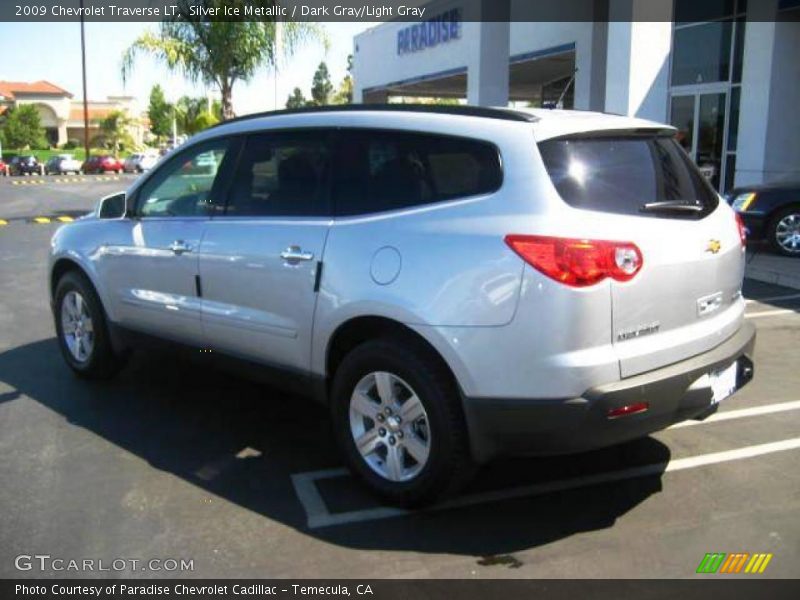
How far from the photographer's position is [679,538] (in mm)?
3373

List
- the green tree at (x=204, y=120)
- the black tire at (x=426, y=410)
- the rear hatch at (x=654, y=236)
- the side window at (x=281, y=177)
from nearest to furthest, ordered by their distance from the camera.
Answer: the rear hatch at (x=654, y=236)
the black tire at (x=426, y=410)
the side window at (x=281, y=177)
the green tree at (x=204, y=120)

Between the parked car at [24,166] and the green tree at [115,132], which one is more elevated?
the green tree at [115,132]

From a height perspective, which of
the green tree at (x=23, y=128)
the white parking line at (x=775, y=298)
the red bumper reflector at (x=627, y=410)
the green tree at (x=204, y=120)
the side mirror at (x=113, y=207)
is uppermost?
the green tree at (x=23, y=128)

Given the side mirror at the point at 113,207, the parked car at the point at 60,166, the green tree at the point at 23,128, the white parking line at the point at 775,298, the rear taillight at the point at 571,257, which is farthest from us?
the green tree at the point at 23,128

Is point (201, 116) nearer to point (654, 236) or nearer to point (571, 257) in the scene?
point (654, 236)

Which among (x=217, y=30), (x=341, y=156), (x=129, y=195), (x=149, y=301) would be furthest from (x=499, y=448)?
(x=217, y=30)

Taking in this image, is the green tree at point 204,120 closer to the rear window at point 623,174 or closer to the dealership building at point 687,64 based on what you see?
the dealership building at point 687,64

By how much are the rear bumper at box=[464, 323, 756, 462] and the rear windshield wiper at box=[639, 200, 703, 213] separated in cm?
68

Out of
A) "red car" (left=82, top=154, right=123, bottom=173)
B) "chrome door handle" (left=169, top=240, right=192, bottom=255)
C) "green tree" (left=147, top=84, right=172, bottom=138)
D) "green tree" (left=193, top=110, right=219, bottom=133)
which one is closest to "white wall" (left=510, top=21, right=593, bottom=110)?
"green tree" (left=193, top=110, right=219, bottom=133)

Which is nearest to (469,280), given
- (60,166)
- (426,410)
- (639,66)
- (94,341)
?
(426,410)

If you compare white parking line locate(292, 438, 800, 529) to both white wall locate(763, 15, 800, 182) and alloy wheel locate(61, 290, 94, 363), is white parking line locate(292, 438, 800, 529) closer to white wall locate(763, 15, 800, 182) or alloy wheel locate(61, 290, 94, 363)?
alloy wheel locate(61, 290, 94, 363)

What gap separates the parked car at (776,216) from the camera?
10.2 m

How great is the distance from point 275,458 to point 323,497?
582 mm

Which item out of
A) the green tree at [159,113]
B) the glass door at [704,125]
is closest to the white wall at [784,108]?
the glass door at [704,125]
